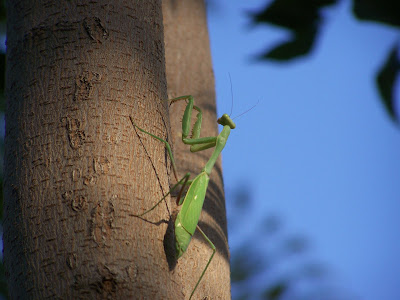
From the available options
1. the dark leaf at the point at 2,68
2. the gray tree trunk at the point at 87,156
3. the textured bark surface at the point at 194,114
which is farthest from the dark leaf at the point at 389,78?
the dark leaf at the point at 2,68

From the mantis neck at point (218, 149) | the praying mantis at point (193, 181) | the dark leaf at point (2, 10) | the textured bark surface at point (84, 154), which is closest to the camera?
the textured bark surface at point (84, 154)

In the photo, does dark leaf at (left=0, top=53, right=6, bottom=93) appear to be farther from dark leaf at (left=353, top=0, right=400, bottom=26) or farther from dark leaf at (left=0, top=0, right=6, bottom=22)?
dark leaf at (left=353, top=0, right=400, bottom=26)

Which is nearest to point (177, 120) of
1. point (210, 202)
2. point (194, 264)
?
point (210, 202)

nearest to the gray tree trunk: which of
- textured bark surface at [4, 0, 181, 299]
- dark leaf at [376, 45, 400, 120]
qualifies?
Result: textured bark surface at [4, 0, 181, 299]

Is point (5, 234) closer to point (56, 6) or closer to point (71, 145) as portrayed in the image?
point (71, 145)

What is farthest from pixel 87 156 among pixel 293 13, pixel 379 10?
pixel 379 10

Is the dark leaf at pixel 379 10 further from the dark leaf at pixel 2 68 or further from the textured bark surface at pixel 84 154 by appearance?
the dark leaf at pixel 2 68
